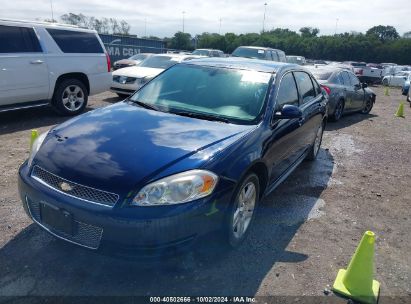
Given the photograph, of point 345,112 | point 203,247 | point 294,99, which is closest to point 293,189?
point 294,99

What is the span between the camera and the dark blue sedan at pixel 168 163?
2557 millimetres

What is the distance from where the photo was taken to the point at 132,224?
2484 mm

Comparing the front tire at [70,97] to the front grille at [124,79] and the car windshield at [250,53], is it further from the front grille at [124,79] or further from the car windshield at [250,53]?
the car windshield at [250,53]

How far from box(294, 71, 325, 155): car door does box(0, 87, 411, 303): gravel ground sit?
2.07 feet

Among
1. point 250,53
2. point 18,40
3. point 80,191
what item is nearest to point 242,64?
point 80,191

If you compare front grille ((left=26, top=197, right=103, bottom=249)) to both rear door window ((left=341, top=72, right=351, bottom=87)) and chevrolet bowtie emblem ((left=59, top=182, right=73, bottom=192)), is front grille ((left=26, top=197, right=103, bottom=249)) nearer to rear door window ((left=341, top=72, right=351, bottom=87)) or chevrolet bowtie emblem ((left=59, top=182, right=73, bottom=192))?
chevrolet bowtie emblem ((left=59, top=182, right=73, bottom=192))

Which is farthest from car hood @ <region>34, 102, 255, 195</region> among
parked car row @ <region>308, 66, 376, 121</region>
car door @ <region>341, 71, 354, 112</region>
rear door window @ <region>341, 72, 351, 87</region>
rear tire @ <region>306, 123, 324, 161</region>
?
rear door window @ <region>341, 72, 351, 87</region>

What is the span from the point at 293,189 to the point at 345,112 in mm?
6628

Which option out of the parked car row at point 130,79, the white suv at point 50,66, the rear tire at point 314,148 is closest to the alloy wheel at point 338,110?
the rear tire at point 314,148

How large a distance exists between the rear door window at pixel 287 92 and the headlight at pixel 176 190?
158cm

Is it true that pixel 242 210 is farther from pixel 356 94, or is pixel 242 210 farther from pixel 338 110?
pixel 356 94

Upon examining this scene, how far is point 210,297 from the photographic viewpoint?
9.16ft

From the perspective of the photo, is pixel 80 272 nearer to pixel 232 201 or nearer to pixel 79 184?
pixel 79 184

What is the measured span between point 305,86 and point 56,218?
3.76m
